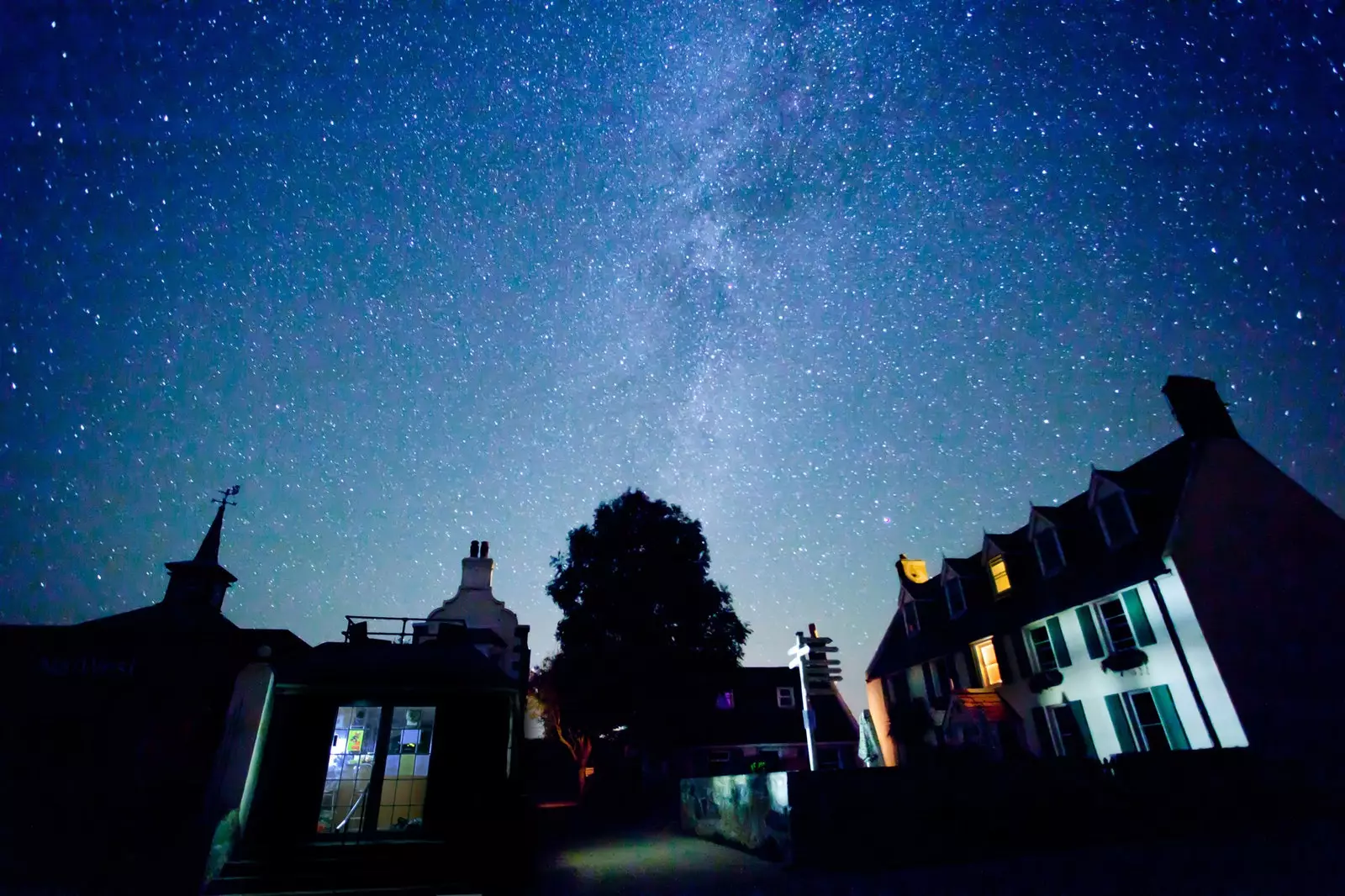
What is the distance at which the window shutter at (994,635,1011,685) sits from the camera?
23.0 meters

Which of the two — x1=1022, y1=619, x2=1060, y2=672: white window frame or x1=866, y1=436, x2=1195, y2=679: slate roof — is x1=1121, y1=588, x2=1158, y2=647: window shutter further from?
x1=1022, y1=619, x2=1060, y2=672: white window frame

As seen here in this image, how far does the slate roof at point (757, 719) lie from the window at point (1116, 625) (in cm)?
1457

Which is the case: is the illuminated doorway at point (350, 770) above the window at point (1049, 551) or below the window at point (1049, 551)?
below

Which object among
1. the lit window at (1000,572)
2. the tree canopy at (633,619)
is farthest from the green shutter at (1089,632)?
the tree canopy at (633,619)

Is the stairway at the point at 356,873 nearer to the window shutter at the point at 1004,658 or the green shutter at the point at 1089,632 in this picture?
the green shutter at the point at 1089,632

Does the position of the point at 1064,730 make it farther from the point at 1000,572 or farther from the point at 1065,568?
the point at 1000,572

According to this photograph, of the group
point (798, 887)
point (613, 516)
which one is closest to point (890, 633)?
point (613, 516)

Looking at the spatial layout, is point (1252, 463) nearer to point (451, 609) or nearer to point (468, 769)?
point (468, 769)

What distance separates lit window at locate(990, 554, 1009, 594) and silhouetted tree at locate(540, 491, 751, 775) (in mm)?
13084

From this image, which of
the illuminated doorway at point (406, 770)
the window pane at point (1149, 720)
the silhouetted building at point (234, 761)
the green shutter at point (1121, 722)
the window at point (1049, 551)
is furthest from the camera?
the window at point (1049, 551)

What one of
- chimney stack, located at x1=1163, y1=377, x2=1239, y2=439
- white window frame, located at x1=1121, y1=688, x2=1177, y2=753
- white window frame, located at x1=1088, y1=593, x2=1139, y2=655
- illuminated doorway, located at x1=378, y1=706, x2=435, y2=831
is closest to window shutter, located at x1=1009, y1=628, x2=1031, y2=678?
white window frame, located at x1=1088, y1=593, x2=1139, y2=655

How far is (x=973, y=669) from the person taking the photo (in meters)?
24.8

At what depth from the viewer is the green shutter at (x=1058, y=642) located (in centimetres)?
2083

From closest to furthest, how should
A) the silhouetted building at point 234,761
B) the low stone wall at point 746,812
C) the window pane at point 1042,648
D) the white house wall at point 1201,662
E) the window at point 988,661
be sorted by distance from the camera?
the silhouetted building at point 234,761 < the low stone wall at point 746,812 < the white house wall at point 1201,662 < the window pane at point 1042,648 < the window at point 988,661
